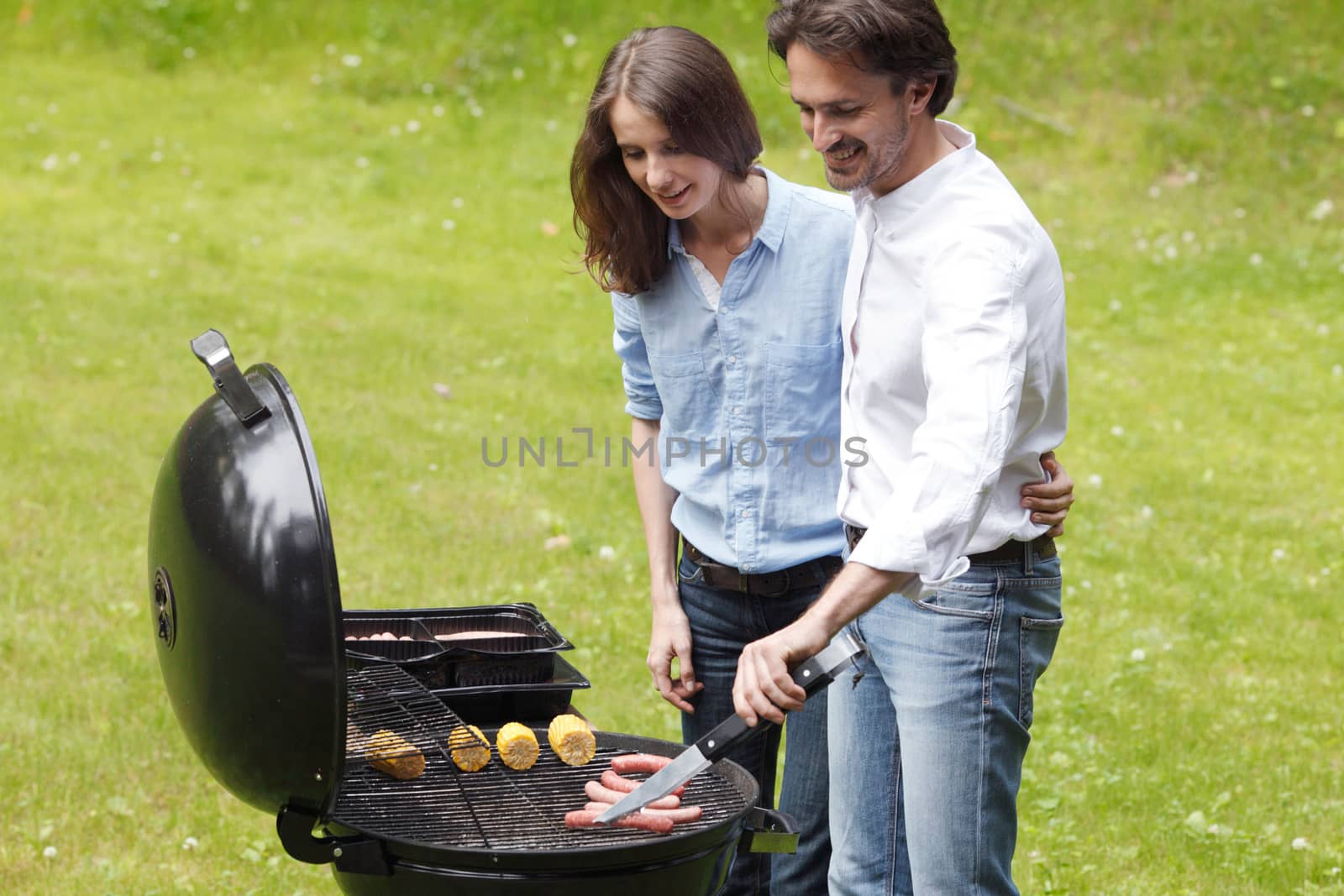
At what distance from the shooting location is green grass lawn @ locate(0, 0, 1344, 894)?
4426mm

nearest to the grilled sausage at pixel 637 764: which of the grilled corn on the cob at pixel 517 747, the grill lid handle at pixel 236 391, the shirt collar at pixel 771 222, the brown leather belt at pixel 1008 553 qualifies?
the grilled corn on the cob at pixel 517 747

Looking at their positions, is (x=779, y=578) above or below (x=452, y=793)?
above

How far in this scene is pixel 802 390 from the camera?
2898 mm

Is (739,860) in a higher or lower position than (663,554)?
lower

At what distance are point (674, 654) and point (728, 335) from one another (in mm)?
721

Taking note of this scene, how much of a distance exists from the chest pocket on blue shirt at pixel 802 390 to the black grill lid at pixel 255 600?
1074 millimetres

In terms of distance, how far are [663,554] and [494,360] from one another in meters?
4.91

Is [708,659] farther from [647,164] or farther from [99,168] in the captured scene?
[99,168]

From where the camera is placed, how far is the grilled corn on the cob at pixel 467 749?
2553 mm

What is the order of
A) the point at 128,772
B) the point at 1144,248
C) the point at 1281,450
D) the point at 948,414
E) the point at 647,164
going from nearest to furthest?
the point at 948,414
the point at 647,164
the point at 128,772
the point at 1281,450
the point at 1144,248

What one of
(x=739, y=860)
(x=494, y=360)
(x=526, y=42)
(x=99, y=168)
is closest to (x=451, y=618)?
(x=739, y=860)

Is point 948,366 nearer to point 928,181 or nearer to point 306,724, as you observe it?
point 928,181

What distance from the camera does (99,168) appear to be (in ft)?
32.9

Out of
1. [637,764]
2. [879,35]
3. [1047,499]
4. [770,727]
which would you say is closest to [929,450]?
[1047,499]
